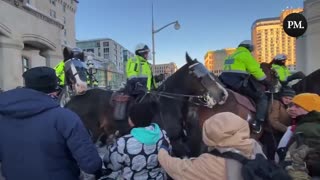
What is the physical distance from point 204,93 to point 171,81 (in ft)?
2.33

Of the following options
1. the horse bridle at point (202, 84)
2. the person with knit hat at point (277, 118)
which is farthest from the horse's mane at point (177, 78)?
the person with knit hat at point (277, 118)

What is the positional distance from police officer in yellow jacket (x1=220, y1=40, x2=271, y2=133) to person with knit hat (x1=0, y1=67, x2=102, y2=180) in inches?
179

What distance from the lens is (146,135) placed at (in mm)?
3254

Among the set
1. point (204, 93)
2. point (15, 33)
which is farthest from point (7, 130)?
point (15, 33)

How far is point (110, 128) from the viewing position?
23.9 feet

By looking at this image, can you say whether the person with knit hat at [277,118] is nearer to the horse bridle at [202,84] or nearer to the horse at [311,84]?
the horse at [311,84]

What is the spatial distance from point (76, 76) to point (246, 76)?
3210mm

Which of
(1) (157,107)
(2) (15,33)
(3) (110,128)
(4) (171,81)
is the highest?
(2) (15,33)

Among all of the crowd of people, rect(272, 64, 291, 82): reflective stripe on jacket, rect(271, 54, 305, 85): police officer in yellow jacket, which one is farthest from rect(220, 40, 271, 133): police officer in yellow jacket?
the crowd of people

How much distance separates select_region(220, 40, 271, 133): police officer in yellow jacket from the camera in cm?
712

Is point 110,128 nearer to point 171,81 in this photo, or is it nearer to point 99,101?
point 99,101

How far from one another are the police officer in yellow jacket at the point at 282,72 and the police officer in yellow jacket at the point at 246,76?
168 cm

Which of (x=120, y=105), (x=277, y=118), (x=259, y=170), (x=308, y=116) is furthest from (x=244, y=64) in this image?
(x=259, y=170)

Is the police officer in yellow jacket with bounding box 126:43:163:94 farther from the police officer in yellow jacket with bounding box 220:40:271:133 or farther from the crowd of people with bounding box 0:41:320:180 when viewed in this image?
the crowd of people with bounding box 0:41:320:180
